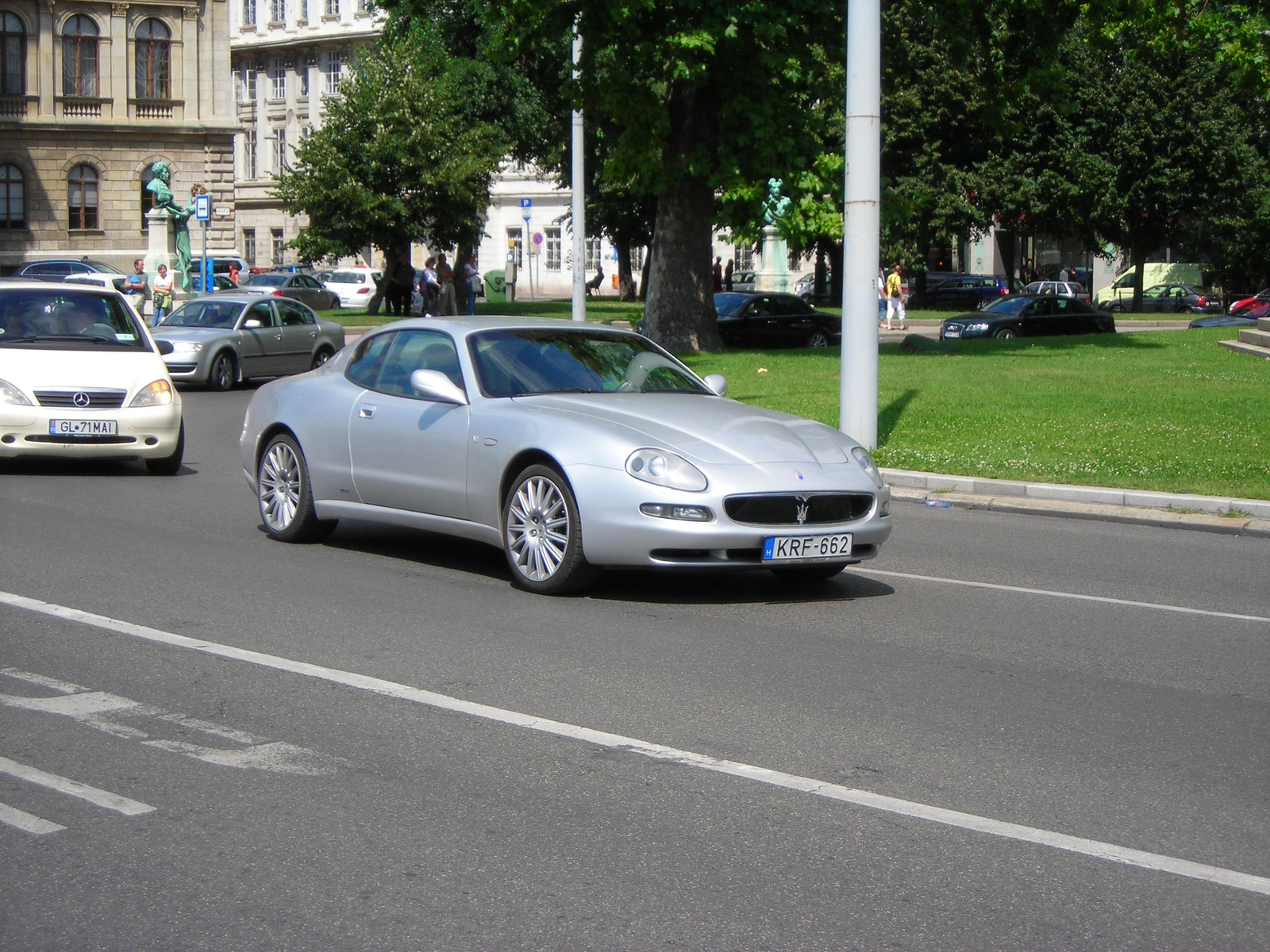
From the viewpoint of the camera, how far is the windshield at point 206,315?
25.6 m

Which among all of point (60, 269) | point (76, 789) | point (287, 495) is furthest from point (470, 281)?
point (76, 789)

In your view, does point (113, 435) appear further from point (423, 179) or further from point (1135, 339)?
point (423, 179)

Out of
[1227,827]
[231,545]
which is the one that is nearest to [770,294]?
[231,545]

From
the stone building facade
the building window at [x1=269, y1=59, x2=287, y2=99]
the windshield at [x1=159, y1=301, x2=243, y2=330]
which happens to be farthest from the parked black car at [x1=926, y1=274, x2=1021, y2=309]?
the building window at [x1=269, y1=59, x2=287, y2=99]

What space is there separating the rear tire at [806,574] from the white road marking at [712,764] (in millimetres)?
3083

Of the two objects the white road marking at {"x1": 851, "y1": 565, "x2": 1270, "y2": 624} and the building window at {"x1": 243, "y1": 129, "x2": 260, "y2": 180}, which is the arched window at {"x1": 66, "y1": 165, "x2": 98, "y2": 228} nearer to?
the building window at {"x1": 243, "y1": 129, "x2": 260, "y2": 180}

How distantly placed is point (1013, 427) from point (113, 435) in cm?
921

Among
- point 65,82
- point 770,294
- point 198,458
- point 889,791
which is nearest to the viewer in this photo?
point 889,791

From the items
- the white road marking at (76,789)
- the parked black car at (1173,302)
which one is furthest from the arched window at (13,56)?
the white road marking at (76,789)

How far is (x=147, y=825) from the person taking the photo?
4586 millimetres

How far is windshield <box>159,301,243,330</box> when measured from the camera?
25.6 m

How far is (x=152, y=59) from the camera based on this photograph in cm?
6906

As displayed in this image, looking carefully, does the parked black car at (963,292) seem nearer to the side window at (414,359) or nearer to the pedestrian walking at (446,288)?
the pedestrian walking at (446,288)

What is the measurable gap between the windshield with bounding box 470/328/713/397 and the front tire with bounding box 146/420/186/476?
548 centimetres
